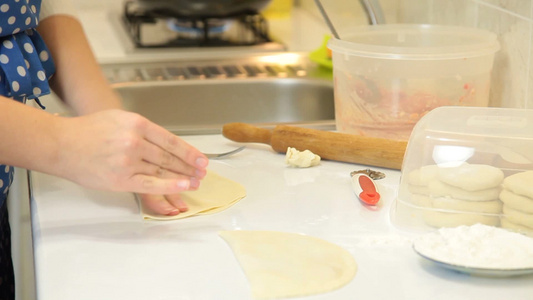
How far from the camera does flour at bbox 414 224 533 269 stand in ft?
2.25

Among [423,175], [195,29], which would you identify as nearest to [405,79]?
[423,175]

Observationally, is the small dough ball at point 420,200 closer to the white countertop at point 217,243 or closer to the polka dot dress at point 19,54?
the white countertop at point 217,243

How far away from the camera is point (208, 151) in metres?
1.18

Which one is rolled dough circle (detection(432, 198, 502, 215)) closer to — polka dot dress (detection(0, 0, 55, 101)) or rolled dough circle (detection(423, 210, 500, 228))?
rolled dough circle (detection(423, 210, 500, 228))

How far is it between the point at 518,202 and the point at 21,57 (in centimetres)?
68

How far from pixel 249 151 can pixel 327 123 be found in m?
0.24

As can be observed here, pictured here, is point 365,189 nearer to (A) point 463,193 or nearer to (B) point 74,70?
(A) point 463,193

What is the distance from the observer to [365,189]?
93 cm

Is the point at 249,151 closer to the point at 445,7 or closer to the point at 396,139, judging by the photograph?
the point at 396,139

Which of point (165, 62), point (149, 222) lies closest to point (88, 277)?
point (149, 222)

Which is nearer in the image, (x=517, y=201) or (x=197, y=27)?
(x=517, y=201)

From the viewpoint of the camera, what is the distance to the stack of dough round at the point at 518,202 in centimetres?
77

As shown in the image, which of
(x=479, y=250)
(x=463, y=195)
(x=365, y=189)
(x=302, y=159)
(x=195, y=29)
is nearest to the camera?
(x=479, y=250)

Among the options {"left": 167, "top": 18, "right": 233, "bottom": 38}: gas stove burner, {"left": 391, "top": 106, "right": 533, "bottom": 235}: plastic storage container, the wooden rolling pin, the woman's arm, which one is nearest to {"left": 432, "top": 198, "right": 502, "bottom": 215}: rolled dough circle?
{"left": 391, "top": 106, "right": 533, "bottom": 235}: plastic storage container
